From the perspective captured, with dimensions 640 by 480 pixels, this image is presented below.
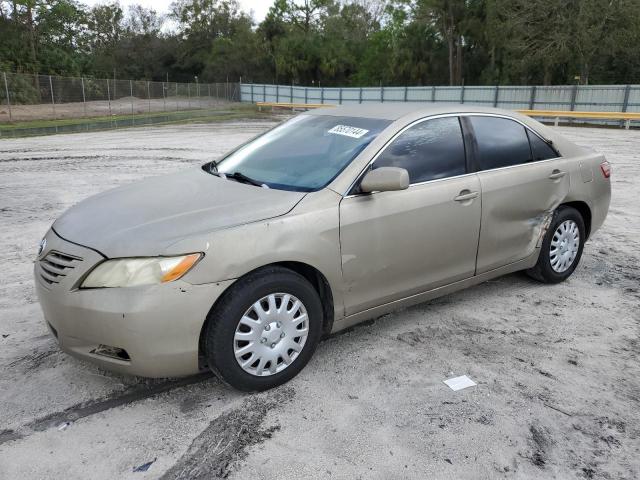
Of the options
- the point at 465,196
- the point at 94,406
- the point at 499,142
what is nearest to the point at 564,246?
the point at 499,142

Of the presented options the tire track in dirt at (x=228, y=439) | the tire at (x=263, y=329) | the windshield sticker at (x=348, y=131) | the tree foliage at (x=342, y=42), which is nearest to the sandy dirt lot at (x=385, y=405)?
the tire track in dirt at (x=228, y=439)

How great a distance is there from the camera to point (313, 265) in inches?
129

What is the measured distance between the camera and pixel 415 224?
3727 mm

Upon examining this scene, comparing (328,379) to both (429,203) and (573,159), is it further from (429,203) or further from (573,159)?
(573,159)

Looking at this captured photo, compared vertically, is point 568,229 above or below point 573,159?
below

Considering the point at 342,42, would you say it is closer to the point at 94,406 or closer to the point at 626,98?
the point at 626,98

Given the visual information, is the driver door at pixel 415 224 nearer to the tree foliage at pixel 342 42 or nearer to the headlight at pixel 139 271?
the headlight at pixel 139 271

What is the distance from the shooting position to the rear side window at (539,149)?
4.64 m

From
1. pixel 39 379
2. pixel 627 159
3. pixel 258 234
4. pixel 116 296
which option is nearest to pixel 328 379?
pixel 258 234

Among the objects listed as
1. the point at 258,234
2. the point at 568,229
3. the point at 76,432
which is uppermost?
the point at 258,234

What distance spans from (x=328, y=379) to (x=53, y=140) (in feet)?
56.8

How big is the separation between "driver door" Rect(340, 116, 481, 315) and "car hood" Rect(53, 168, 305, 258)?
51 cm

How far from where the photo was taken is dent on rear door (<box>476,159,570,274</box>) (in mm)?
4188

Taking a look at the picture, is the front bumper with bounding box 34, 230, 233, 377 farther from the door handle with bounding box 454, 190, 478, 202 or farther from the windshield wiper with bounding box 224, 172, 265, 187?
the door handle with bounding box 454, 190, 478, 202
